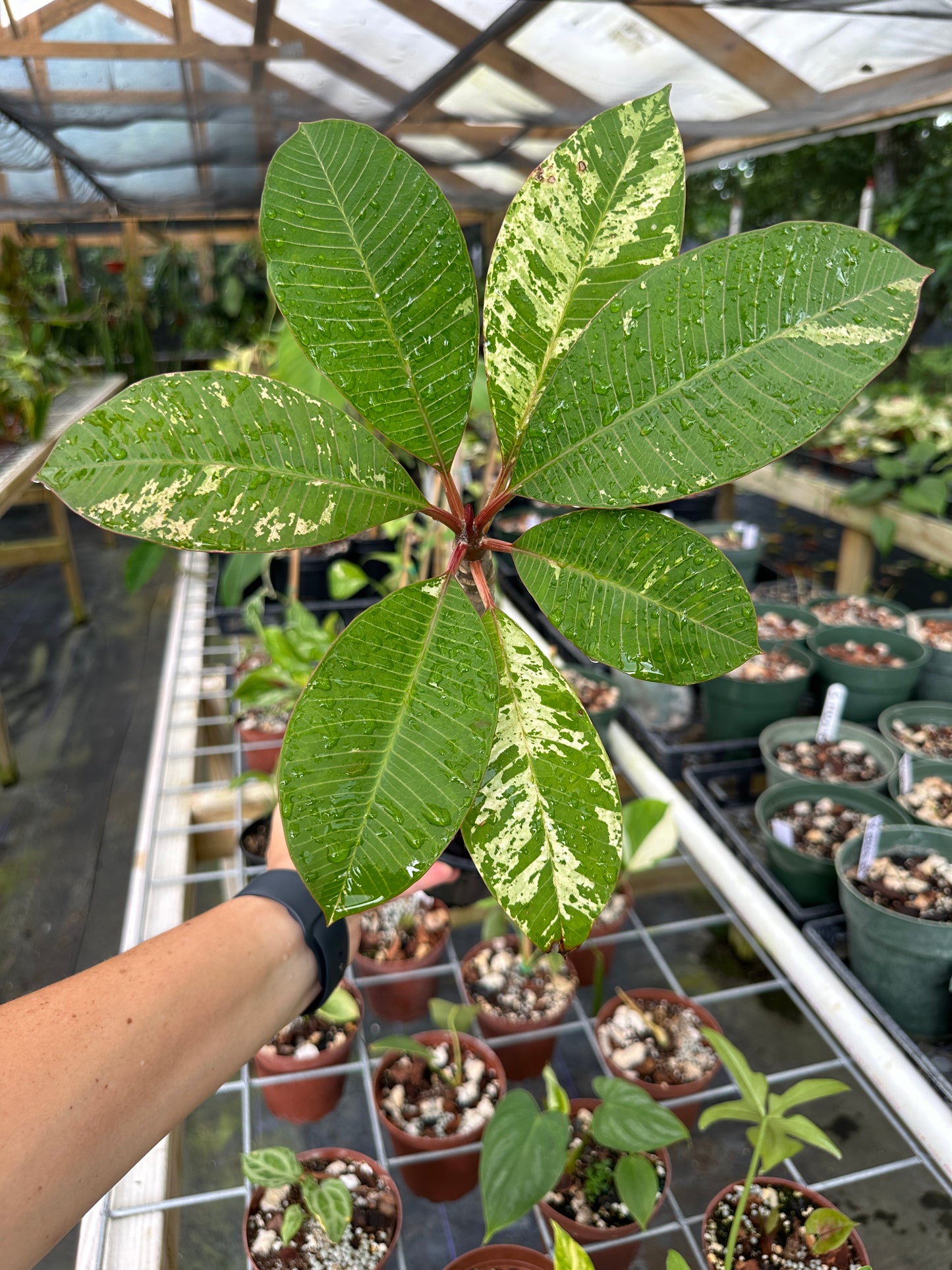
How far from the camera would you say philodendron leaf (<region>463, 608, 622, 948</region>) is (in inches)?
18.7

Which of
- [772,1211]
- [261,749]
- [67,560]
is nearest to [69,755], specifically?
[261,749]

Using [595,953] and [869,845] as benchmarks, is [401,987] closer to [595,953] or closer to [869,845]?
[595,953]

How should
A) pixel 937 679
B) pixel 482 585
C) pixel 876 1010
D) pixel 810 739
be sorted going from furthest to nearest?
pixel 937 679, pixel 810 739, pixel 876 1010, pixel 482 585

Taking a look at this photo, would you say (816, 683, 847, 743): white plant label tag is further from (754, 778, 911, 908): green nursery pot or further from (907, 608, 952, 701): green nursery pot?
(907, 608, 952, 701): green nursery pot

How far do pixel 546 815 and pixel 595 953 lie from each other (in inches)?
34.6

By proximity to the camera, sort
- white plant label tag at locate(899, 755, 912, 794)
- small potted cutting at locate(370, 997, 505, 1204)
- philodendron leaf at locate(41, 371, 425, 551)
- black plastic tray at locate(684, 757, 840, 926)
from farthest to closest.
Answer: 1. white plant label tag at locate(899, 755, 912, 794)
2. black plastic tray at locate(684, 757, 840, 926)
3. small potted cutting at locate(370, 997, 505, 1204)
4. philodendron leaf at locate(41, 371, 425, 551)

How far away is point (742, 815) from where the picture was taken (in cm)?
146

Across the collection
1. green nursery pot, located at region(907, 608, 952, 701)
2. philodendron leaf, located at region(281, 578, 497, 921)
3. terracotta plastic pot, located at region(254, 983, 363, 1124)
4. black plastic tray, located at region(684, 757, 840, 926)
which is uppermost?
philodendron leaf, located at region(281, 578, 497, 921)

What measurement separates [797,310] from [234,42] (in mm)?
1790

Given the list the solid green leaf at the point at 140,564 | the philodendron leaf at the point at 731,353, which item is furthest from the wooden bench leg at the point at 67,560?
the philodendron leaf at the point at 731,353

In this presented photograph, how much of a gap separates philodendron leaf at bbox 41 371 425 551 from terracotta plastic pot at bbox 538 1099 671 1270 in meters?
0.85

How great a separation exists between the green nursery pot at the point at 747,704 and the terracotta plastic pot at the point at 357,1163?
1018 millimetres

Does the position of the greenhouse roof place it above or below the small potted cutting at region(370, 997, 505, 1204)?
above

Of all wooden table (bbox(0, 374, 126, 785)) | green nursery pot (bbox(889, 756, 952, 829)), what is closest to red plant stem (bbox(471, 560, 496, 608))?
green nursery pot (bbox(889, 756, 952, 829))
